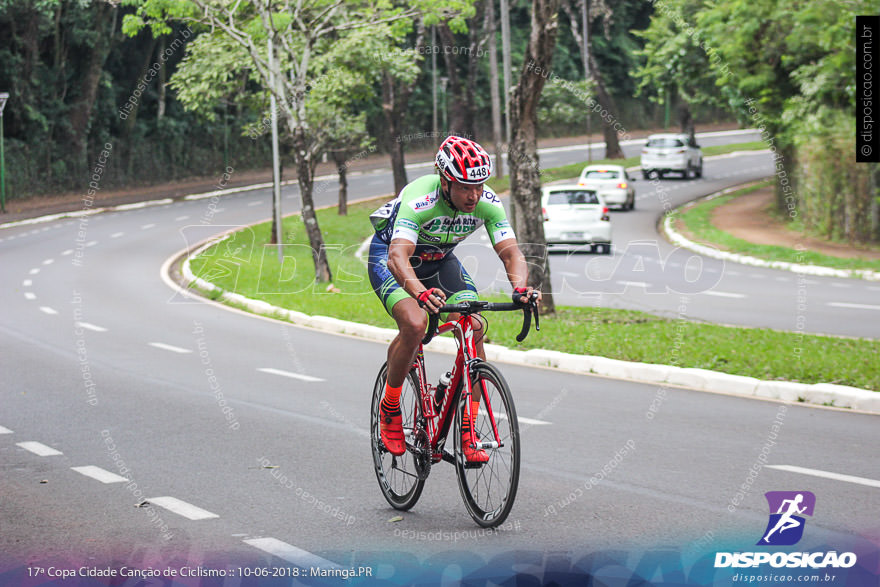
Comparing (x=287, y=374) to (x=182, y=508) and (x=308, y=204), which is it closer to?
(x=182, y=508)

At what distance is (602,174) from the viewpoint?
41.3 metres

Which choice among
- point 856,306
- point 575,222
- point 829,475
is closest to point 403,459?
point 829,475

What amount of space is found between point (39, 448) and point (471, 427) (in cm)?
411

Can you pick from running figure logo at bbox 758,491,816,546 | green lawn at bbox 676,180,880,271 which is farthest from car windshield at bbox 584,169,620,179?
running figure logo at bbox 758,491,816,546

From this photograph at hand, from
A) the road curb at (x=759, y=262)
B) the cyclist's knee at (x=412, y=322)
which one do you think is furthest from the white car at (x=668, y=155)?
the cyclist's knee at (x=412, y=322)

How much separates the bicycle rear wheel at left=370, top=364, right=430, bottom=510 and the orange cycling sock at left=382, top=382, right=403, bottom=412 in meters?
0.08

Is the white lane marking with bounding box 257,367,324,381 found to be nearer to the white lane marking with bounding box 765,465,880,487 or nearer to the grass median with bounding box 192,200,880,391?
the grass median with bounding box 192,200,880,391

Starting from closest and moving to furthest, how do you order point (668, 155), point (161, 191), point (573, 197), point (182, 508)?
point (182, 508) < point (573, 197) < point (668, 155) < point (161, 191)

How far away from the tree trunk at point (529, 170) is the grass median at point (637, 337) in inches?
31.0

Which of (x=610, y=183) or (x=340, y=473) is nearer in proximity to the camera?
(x=340, y=473)

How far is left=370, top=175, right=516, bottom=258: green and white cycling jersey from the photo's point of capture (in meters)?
6.27

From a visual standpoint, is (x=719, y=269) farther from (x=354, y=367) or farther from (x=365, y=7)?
(x=354, y=367)

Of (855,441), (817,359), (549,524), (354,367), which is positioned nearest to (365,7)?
(354,367)

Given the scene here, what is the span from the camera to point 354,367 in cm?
1303
